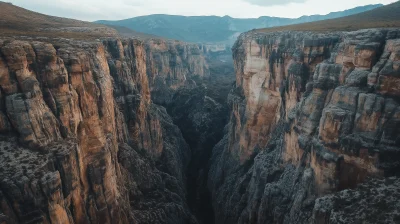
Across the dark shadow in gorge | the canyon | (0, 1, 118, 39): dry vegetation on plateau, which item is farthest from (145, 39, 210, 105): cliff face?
(0, 1, 118, 39): dry vegetation on plateau

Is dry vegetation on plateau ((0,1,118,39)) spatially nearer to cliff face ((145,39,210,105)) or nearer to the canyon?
the canyon

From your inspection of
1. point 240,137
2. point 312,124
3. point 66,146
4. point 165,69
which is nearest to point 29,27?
point 66,146

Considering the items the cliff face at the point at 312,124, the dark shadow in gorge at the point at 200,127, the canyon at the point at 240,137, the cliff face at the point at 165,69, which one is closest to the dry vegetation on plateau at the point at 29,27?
the canyon at the point at 240,137

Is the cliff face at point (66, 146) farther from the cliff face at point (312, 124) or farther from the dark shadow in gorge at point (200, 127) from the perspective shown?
the cliff face at point (312, 124)

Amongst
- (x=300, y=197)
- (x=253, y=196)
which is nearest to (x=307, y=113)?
(x=300, y=197)

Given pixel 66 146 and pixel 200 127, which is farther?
pixel 200 127

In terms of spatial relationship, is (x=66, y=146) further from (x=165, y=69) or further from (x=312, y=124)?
(x=165, y=69)

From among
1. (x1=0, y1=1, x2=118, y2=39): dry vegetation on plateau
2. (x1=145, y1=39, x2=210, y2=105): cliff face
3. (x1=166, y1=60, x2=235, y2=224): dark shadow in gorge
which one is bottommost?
(x1=166, y1=60, x2=235, y2=224): dark shadow in gorge
